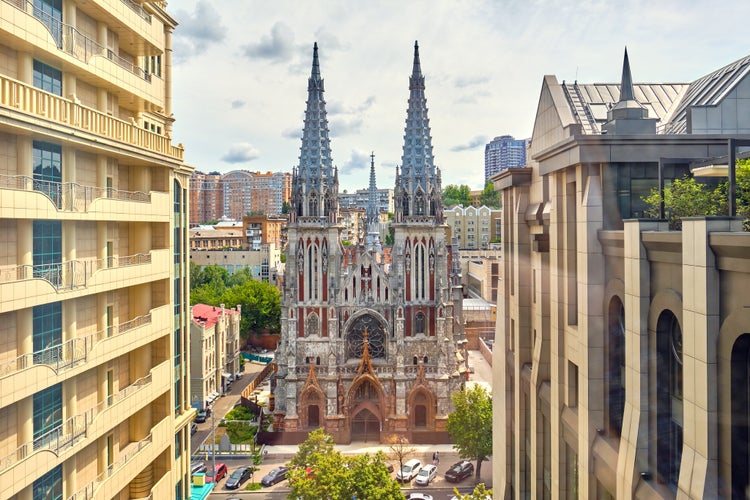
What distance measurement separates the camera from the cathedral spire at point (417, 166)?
5269 centimetres

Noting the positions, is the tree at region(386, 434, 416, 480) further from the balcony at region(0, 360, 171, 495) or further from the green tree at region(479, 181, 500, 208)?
the green tree at region(479, 181, 500, 208)

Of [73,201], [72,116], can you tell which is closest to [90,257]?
[73,201]

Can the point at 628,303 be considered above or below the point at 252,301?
above

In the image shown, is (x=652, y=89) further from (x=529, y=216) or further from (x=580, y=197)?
(x=580, y=197)

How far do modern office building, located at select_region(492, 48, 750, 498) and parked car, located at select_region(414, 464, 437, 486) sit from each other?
76.1 feet

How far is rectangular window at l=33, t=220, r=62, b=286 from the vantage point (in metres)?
13.3

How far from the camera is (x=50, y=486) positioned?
13.7 metres

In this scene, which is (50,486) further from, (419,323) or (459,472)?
(419,323)

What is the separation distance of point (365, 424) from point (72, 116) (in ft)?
140

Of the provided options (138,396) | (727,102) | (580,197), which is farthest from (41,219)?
(727,102)

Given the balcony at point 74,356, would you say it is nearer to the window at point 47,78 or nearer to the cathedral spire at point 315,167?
the window at point 47,78

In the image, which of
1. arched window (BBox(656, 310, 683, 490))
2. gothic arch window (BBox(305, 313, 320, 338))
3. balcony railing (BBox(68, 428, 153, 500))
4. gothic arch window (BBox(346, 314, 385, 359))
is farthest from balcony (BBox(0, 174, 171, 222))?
gothic arch window (BBox(346, 314, 385, 359))

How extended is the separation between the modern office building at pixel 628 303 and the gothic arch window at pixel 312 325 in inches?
1349

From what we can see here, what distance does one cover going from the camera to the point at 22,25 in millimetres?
12250
